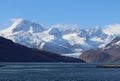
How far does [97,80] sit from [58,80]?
9.80m

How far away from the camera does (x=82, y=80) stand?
406 ft

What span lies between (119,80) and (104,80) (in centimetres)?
371

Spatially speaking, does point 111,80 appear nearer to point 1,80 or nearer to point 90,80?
point 90,80

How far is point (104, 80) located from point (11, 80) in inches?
911

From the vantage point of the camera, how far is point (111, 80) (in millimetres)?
123375

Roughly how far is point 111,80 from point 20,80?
22.7 metres

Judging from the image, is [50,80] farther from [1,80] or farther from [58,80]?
[1,80]

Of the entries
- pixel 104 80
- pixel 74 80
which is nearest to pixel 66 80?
pixel 74 80

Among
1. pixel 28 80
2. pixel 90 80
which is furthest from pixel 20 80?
pixel 90 80

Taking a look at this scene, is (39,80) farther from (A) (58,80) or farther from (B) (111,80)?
(B) (111,80)

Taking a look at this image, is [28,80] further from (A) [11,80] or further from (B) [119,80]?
(B) [119,80]

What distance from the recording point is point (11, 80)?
118938 millimetres

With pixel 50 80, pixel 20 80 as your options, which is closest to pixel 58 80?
pixel 50 80

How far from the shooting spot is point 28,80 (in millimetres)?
119812
